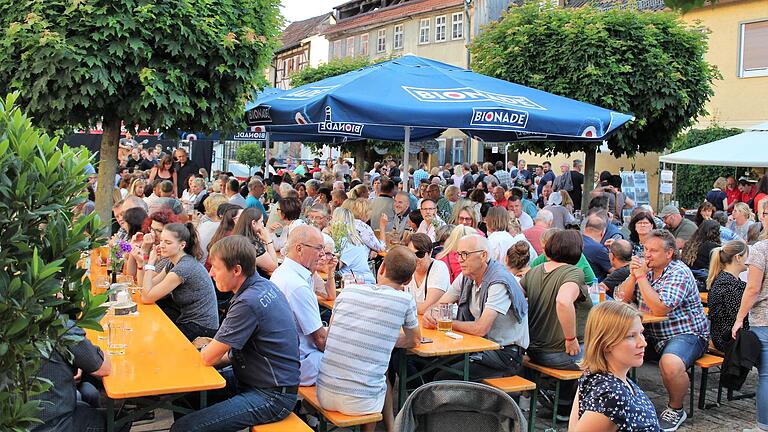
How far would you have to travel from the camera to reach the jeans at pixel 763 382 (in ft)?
18.6

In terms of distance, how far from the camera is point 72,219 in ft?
8.38

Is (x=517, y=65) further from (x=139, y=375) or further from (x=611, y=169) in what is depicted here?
(x=611, y=169)

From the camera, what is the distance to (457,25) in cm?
3672

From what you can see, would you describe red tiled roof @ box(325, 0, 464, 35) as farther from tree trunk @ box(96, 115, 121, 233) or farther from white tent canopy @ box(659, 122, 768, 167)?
tree trunk @ box(96, 115, 121, 233)

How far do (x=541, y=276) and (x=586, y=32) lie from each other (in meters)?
9.01

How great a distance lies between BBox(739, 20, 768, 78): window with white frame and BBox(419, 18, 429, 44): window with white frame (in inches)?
733

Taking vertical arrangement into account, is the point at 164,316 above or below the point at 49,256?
below

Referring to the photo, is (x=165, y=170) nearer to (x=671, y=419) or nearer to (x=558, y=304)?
(x=558, y=304)

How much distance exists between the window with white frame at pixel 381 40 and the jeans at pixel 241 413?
38736mm

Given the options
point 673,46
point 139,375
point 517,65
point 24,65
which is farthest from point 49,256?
point 673,46

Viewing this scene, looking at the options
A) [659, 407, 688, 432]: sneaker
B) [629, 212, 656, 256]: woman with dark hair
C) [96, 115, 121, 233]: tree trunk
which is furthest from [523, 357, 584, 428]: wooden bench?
[96, 115, 121, 233]: tree trunk

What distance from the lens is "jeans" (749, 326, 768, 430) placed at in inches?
224

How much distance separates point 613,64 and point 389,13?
29.6 meters

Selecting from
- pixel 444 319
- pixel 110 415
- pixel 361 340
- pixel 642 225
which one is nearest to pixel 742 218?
pixel 642 225
